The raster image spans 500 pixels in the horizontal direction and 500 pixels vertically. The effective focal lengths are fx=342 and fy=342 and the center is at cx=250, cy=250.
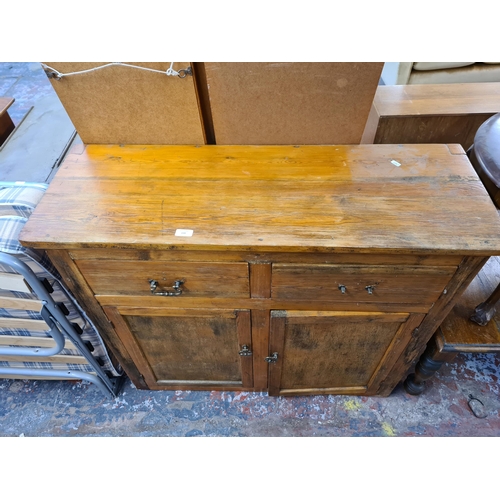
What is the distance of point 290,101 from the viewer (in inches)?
37.8

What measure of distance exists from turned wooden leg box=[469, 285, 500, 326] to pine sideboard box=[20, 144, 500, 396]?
0.74ft

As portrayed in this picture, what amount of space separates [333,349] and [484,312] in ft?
1.67

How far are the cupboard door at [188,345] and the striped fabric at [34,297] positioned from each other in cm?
15

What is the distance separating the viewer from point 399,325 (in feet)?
3.37

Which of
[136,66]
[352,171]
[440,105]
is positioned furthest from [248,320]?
[440,105]

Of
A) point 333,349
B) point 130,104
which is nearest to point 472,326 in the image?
point 333,349

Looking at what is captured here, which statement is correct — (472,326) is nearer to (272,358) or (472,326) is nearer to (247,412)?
(272,358)

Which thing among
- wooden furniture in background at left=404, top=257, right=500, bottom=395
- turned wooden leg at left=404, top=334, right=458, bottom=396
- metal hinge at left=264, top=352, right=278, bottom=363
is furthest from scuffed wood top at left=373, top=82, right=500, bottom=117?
metal hinge at left=264, top=352, right=278, bottom=363

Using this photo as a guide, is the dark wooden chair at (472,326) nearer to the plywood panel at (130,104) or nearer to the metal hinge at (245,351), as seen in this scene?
the metal hinge at (245,351)

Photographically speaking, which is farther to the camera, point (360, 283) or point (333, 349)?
point (333, 349)

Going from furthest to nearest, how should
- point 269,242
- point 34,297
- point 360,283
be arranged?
point 34,297
point 360,283
point 269,242

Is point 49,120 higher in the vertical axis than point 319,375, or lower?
higher

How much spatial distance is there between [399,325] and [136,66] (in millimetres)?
1028

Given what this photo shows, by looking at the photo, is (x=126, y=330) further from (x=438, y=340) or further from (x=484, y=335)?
(x=484, y=335)
